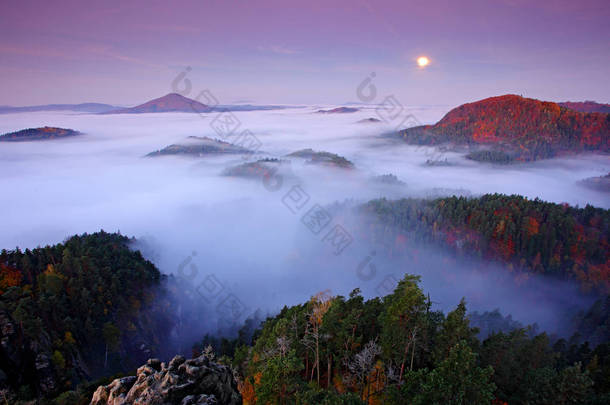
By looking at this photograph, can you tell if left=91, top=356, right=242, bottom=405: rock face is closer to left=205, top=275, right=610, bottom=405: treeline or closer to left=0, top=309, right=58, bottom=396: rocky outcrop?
left=205, top=275, right=610, bottom=405: treeline

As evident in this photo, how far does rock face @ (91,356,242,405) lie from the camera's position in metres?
19.5

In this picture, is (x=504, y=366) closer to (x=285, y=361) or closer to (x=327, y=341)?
(x=327, y=341)

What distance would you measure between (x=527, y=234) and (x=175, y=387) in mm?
166528

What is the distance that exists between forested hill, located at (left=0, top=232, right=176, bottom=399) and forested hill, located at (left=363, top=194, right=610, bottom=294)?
137898 mm

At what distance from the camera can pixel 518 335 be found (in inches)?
1487

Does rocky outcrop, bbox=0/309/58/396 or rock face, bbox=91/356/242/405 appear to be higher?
rock face, bbox=91/356/242/405

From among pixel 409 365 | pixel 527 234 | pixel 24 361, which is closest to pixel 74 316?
pixel 24 361

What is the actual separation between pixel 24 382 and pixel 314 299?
178ft

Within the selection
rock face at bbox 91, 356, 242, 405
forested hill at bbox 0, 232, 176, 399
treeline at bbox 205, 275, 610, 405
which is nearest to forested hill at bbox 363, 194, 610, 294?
treeline at bbox 205, 275, 610, 405

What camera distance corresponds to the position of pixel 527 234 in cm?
14062

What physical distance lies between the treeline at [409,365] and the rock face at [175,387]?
2870mm

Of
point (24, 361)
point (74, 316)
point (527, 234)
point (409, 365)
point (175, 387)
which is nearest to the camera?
point (175, 387)

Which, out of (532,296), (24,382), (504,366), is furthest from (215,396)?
(532,296)

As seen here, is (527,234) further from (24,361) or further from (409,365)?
(24,361)
